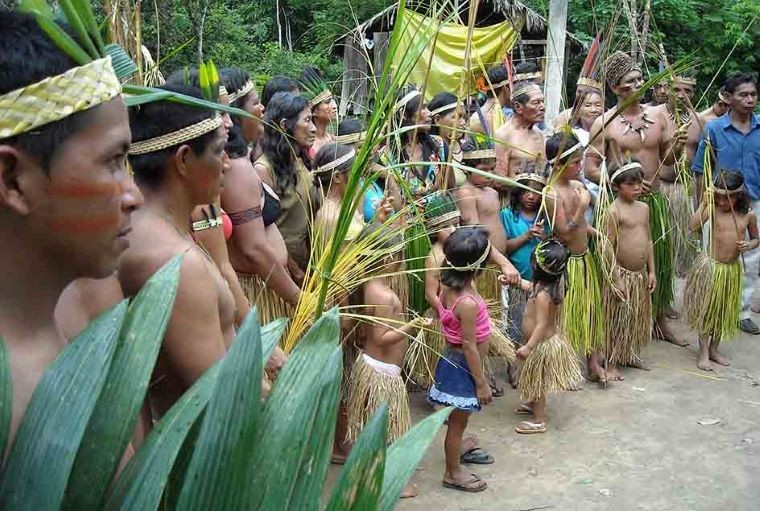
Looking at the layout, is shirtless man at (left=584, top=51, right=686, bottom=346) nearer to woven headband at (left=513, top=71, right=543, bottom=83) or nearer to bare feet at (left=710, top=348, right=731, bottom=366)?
bare feet at (left=710, top=348, right=731, bottom=366)

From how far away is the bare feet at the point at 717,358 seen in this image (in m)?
5.12

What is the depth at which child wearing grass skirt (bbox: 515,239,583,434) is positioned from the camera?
407cm

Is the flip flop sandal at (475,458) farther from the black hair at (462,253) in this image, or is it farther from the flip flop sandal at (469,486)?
the black hair at (462,253)

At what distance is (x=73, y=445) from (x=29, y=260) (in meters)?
0.35

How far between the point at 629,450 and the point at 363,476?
3431 millimetres

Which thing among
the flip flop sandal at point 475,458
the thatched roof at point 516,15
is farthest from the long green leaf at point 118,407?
the thatched roof at point 516,15

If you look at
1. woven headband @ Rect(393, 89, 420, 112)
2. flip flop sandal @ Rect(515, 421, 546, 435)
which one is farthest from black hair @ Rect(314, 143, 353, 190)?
flip flop sandal @ Rect(515, 421, 546, 435)

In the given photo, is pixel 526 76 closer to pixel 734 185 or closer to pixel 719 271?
pixel 734 185

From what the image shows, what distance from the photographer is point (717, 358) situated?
5148mm

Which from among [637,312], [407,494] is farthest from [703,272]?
[407,494]

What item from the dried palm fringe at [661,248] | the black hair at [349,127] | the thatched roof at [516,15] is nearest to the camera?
the black hair at [349,127]

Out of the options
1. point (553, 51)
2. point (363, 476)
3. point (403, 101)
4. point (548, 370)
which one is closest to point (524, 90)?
point (553, 51)

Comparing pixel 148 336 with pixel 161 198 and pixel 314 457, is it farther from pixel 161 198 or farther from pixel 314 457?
pixel 161 198

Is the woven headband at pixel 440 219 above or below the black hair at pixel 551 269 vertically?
above
